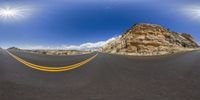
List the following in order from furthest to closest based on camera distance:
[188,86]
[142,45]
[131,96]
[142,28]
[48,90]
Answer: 1. [142,28]
2. [142,45]
3. [188,86]
4. [48,90]
5. [131,96]

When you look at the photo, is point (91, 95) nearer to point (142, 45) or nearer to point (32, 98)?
point (32, 98)

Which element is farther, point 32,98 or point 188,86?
point 188,86

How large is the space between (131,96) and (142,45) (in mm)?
131986

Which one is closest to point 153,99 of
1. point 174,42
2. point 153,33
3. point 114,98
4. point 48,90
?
point 114,98

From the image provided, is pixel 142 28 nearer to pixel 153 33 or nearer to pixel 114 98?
pixel 153 33

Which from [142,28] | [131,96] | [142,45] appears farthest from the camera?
[142,28]

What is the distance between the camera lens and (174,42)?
154 m

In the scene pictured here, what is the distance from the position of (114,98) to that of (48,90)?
243 centimetres

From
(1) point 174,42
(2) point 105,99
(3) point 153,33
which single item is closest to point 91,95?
(2) point 105,99

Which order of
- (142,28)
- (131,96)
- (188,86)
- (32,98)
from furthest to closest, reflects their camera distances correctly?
(142,28) → (188,86) → (131,96) → (32,98)

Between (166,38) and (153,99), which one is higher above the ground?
(166,38)

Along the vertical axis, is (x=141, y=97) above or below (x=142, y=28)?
below

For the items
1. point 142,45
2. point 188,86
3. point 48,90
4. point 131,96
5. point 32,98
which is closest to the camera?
point 32,98

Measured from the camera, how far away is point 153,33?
147m
